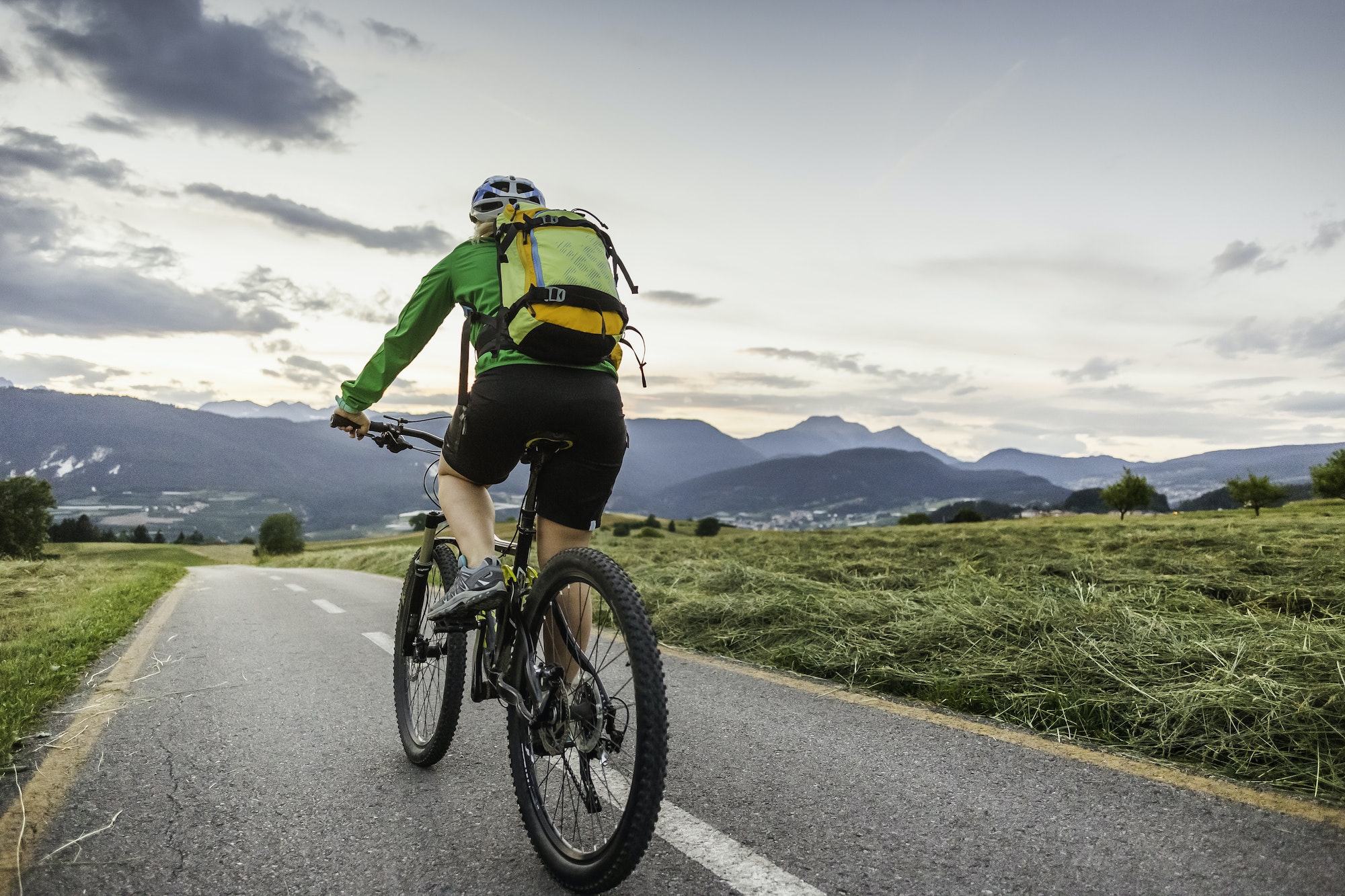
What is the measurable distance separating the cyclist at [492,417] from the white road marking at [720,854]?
2.59 feet

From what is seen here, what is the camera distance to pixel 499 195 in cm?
274

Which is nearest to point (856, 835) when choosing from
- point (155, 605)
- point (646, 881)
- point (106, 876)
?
point (646, 881)

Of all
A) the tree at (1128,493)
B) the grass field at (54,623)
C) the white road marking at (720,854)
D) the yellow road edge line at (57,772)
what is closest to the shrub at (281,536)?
the grass field at (54,623)

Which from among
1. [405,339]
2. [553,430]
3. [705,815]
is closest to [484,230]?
[405,339]

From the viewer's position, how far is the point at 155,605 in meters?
10.1

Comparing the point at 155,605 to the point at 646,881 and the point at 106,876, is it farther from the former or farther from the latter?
the point at 646,881

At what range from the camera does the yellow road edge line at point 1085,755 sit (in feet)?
7.98

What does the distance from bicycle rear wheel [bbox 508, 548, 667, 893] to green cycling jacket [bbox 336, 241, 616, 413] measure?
73 centimetres

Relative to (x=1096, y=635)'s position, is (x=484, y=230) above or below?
above

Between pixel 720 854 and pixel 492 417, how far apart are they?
155 centimetres

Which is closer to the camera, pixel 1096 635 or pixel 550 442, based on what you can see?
pixel 550 442

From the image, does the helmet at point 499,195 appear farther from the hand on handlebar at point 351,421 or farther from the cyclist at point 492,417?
the hand on handlebar at point 351,421

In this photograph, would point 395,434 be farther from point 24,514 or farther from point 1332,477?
point 24,514

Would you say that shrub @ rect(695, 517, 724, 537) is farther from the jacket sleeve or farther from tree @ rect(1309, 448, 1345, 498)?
the jacket sleeve
